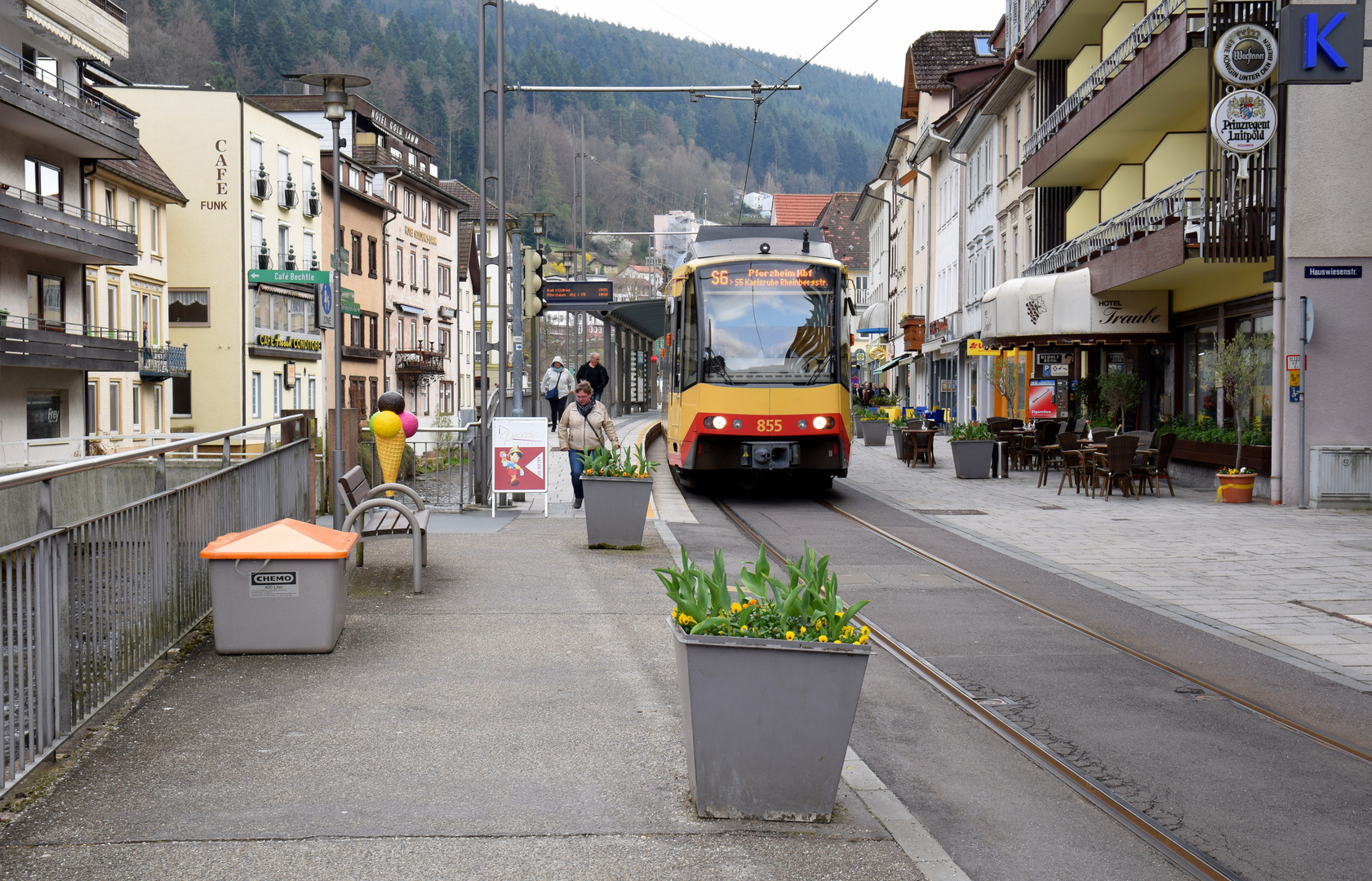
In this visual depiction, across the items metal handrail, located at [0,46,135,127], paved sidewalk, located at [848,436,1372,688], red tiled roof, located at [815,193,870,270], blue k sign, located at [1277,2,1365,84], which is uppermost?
red tiled roof, located at [815,193,870,270]

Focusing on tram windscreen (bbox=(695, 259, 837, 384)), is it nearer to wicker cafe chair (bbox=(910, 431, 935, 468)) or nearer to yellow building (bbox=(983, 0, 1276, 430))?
yellow building (bbox=(983, 0, 1276, 430))

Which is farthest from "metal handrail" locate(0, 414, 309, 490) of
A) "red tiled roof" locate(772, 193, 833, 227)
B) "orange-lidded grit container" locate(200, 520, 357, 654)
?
"red tiled roof" locate(772, 193, 833, 227)

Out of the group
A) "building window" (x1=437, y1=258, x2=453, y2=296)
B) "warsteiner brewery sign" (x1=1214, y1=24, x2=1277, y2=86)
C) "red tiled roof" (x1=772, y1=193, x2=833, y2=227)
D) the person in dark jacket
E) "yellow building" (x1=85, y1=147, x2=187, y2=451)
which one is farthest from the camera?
"red tiled roof" (x1=772, y1=193, x2=833, y2=227)

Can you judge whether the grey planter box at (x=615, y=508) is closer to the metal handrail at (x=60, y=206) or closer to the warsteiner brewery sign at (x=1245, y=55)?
the warsteiner brewery sign at (x=1245, y=55)

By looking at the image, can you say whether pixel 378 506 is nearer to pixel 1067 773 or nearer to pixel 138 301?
pixel 1067 773

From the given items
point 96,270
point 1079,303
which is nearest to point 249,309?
point 96,270

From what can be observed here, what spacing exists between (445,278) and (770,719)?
75.8m

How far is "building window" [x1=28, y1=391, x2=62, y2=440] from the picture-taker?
36.2 metres

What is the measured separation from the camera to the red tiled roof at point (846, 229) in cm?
10369

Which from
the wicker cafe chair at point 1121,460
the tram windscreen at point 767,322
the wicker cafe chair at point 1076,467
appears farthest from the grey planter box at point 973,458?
the tram windscreen at point 767,322

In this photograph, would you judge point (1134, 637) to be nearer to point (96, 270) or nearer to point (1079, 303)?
point (1079, 303)

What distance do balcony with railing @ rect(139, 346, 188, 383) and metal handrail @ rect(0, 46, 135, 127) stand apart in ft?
25.8

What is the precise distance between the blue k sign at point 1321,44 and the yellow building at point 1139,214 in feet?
13.5

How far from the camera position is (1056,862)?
4801 millimetres
